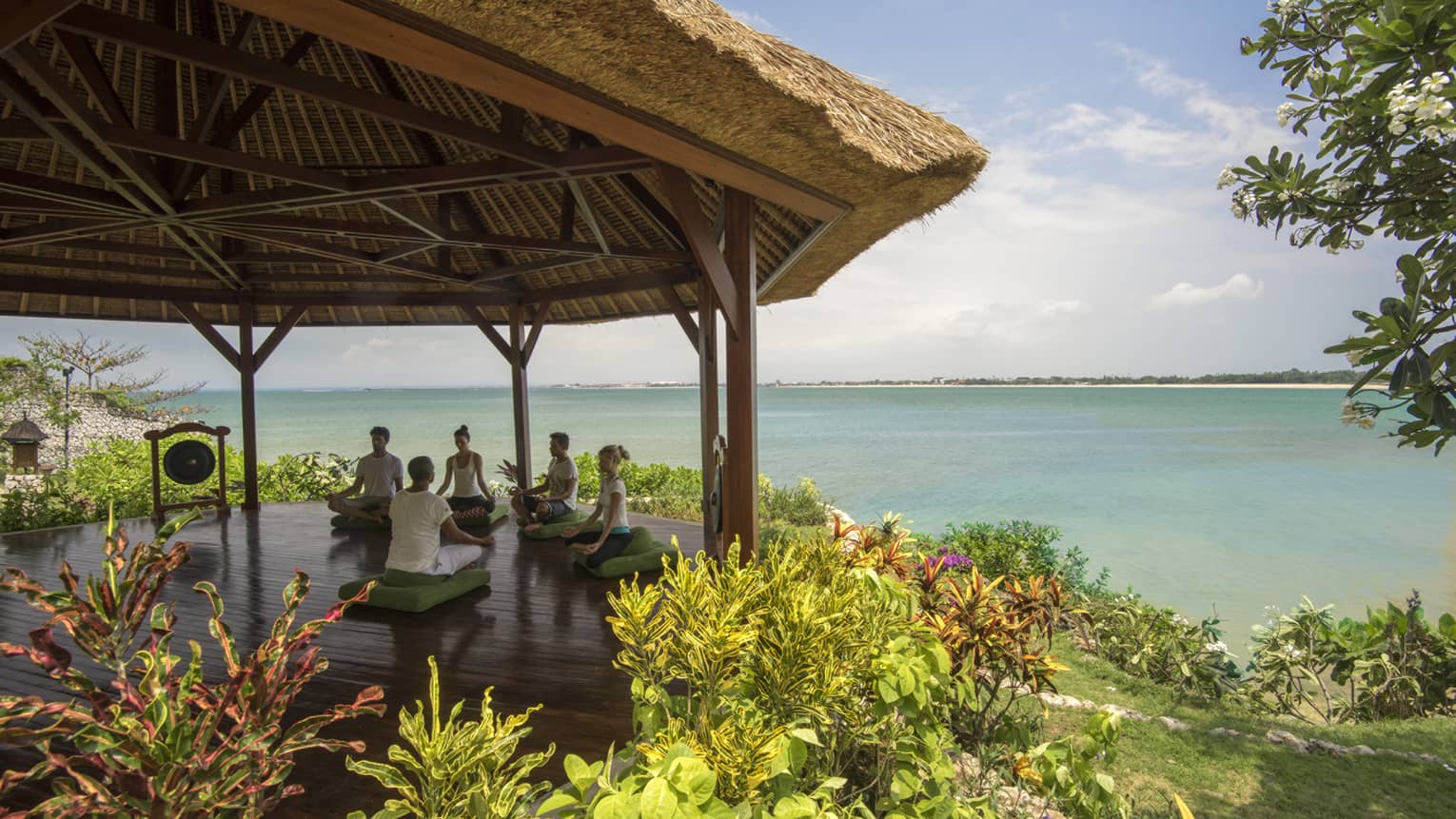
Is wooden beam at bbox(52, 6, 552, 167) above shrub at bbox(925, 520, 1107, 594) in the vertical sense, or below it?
above

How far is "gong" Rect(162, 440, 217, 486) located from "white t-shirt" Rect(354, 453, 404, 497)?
7.50ft

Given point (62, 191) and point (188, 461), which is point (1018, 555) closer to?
point (62, 191)

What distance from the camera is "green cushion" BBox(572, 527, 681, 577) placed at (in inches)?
201

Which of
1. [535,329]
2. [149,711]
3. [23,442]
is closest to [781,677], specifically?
[149,711]

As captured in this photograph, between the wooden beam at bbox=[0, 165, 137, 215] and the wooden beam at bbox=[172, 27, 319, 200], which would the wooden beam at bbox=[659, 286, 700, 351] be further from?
the wooden beam at bbox=[0, 165, 137, 215]

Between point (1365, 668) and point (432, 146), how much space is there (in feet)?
26.8

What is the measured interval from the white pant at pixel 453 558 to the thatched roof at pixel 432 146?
2333 millimetres

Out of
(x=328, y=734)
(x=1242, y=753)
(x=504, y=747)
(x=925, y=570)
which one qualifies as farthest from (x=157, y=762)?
(x=1242, y=753)

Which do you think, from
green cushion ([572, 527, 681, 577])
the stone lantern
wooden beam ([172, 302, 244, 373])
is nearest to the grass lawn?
green cushion ([572, 527, 681, 577])

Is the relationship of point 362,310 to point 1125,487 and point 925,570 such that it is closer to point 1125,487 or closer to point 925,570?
point 925,570

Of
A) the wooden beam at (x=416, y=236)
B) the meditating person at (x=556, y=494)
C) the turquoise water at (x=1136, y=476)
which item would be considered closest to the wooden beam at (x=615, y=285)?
the wooden beam at (x=416, y=236)

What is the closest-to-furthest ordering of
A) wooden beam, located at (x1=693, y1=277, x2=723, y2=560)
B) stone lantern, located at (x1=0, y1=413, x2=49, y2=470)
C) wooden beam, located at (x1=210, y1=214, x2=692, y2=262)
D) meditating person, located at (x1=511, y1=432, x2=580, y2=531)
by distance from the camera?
1. wooden beam, located at (x1=210, y1=214, x2=692, y2=262)
2. wooden beam, located at (x1=693, y1=277, x2=723, y2=560)
3. meditating person, located at (x1=511, y1=432, x2=580, y2=531)
4. stone lantern, located at (x1=0, y1=413, x2=49, y2=470)

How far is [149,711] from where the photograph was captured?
113cm

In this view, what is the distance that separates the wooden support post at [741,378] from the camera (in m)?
3.46
